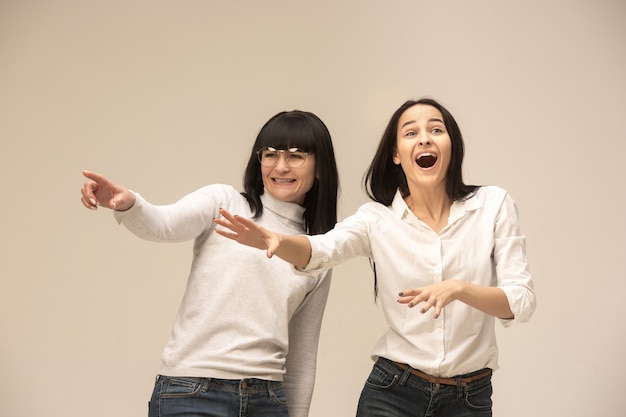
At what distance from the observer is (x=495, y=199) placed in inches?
72.5

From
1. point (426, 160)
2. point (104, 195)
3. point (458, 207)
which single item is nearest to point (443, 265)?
point (458, 207)

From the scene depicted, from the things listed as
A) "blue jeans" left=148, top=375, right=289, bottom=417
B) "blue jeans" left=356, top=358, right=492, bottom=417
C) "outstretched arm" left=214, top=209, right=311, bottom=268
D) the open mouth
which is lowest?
"blue jeans" left=148, top=375, right=289, bottom=417

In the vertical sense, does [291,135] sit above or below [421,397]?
above

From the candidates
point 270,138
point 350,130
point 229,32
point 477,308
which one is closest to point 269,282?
point 270,138

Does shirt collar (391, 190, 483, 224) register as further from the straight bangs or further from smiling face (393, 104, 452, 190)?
the straight bangs

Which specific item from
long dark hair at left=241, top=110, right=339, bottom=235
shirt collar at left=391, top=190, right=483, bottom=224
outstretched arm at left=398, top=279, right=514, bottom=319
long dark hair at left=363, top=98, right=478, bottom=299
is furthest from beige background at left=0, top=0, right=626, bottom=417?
outstretched arm at left=398, top=279, right=514, bottom=319

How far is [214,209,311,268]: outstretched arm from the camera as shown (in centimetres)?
158

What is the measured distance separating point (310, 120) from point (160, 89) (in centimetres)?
155

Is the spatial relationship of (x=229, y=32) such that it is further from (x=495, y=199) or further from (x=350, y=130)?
(x=495, y=199)

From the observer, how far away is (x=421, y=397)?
1.73 meters

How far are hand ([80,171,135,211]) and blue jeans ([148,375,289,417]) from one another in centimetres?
44

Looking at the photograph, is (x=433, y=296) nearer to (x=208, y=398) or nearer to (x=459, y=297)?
(x=459, y=297)

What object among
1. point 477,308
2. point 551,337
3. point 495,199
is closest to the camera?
point 477,308

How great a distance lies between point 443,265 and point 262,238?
1.43 ft
